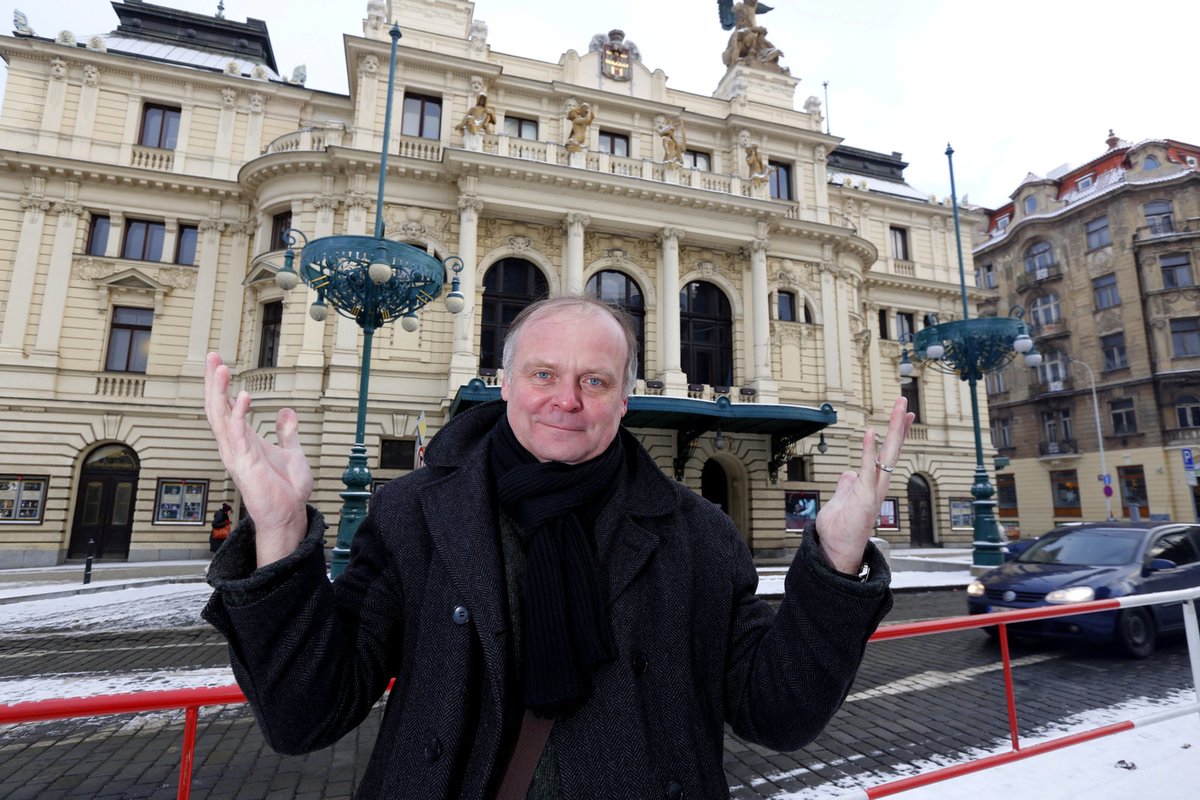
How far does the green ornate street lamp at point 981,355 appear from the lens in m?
14.8

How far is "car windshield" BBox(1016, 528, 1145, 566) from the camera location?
7562 millimetres

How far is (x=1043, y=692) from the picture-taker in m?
Result: 4.00

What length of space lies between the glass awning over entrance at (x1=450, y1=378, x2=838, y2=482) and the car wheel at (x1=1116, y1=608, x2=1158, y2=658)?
1280cm

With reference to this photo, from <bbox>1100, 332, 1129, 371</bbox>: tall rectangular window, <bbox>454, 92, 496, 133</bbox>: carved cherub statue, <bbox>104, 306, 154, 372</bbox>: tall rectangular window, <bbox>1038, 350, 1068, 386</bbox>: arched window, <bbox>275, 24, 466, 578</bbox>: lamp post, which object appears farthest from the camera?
<bbox>1038, 350, 1068, 386</bbox>: arched window

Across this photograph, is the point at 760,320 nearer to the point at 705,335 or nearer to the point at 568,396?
the point at 705,335

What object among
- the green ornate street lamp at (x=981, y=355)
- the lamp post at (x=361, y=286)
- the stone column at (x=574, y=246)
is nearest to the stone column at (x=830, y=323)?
the green ornate street lamp at (x=981, y=355)

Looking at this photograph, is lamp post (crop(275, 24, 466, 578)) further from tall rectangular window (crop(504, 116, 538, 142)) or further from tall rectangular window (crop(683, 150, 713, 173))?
tall rectangular window (crop(683, 150, 713, 173))

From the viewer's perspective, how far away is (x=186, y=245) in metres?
21.3

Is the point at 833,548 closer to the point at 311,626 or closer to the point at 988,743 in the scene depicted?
the point at 311,626

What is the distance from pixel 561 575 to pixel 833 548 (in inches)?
26.7

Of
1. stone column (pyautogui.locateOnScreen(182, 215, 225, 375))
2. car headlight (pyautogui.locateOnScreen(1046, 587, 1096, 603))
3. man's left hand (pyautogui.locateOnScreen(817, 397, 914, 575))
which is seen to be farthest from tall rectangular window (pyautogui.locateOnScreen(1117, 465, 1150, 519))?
stone column (pyautogui.locateOnScreen(182, 215, 225, 375))

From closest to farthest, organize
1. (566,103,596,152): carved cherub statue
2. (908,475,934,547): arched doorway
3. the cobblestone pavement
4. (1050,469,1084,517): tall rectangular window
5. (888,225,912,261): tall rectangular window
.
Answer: the cobblestone pavement → (566,103,596,152): carved cherub statue → (908,475,934,547): arched doorway → (888,225,912,261): tall rectangular window → (1050,469,1084,517): tall rectangular window

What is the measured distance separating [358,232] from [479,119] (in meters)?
5.68

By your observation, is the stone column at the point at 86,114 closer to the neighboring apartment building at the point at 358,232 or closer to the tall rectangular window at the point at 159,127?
the neighboring apartment building at the point at 358,232
